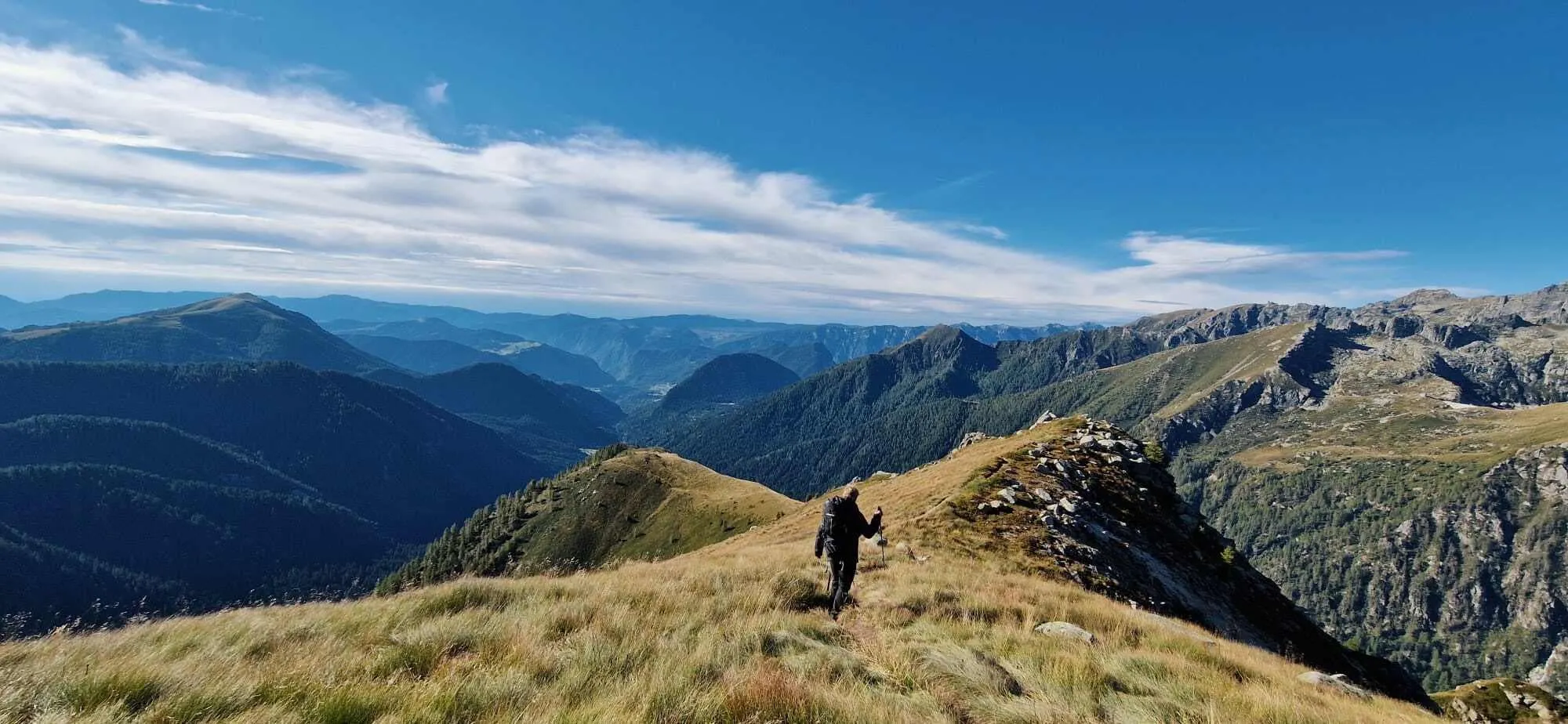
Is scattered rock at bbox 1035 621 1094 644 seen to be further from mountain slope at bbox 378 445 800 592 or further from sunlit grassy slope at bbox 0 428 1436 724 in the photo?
mountain slope at bbox 378 445 800 592

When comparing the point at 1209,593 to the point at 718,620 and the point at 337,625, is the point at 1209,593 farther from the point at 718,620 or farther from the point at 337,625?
the point at 337,625

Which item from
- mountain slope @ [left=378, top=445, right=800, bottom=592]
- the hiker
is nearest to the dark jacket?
the hiker

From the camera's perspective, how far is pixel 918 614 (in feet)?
45.0

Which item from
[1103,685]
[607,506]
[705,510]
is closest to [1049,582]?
[1103,685]

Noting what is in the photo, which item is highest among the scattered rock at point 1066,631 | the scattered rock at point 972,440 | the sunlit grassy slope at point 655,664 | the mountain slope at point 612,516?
the sunlit grassy slope at point 655,664

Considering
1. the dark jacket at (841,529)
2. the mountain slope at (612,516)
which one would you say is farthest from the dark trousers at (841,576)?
the mountain slope at (612,516)

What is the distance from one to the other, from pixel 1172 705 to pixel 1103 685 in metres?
0.85

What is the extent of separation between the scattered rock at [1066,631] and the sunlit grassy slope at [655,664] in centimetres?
39

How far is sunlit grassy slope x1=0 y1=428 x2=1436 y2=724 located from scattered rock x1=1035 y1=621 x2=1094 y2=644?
388mm

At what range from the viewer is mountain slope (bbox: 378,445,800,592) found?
421 ft

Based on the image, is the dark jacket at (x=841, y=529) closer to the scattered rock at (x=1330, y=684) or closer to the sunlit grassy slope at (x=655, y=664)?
the sunlit grassy slope at (x=655, y=664)

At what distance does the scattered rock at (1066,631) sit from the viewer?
12.1 m

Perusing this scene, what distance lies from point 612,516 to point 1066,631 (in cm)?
14853

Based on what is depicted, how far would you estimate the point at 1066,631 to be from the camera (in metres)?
12.7
